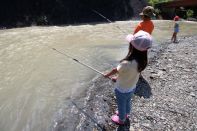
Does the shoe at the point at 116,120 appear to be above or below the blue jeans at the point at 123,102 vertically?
below

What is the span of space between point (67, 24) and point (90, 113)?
15.2 m

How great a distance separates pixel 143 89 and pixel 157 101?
2.54 ft

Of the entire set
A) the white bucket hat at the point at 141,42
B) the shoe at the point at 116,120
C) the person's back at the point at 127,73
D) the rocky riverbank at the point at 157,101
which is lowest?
the rocky riverbank at the point at 157,101

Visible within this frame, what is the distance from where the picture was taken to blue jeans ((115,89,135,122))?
5863 millimetres

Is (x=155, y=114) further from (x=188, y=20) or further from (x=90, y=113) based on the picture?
(x=188, y=20)

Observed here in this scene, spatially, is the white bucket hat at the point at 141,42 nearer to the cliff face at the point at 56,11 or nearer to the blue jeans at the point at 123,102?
the blue jeans at the point at 123,102

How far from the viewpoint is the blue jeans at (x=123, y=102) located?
586 centimetres

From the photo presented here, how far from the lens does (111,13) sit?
24703mm

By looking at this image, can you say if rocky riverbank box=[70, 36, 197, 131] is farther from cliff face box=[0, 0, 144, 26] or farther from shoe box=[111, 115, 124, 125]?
cliff face box=[0, 0, 144, 26]

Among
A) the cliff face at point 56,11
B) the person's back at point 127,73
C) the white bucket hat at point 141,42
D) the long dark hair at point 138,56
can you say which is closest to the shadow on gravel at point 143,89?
the person's back at point 127,73

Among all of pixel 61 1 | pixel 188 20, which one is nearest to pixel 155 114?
pixel 61 1

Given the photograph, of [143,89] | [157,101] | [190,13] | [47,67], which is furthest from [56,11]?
[157,101]

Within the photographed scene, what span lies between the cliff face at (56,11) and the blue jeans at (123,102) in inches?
590

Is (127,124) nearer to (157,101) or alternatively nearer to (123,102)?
(123,102)
